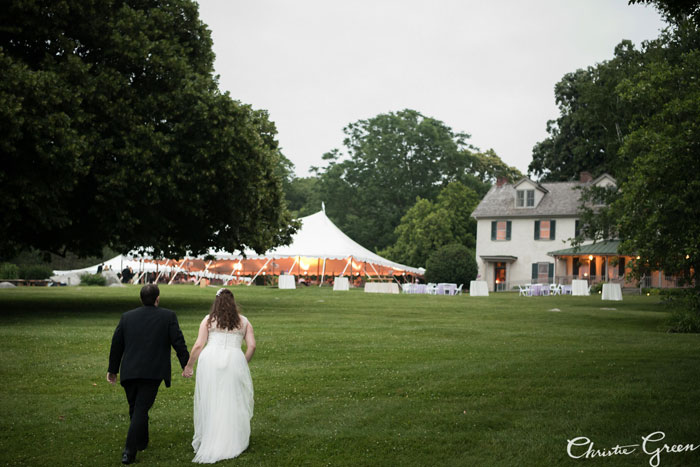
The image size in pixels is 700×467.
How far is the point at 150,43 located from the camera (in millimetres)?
22000

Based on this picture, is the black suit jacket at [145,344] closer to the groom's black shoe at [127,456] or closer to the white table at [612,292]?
the groom's black shoe at [127,456]

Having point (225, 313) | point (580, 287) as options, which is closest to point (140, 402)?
point (225, 313)

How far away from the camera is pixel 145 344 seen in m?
6.84

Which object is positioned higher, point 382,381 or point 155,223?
point 155,223

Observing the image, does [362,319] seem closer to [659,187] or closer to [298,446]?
[659,187]

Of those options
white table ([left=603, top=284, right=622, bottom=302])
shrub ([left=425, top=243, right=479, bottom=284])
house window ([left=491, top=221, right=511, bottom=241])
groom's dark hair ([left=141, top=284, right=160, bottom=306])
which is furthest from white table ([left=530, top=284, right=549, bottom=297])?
groom's dark hair ([left=141, top=284, right=160, bottom=306])

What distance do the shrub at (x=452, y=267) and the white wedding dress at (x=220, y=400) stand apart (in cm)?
4322

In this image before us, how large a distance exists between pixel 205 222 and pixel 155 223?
8.91ft

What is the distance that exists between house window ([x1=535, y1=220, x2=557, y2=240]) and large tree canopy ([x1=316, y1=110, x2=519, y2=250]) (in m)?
19.0

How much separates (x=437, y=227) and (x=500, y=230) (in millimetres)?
5486

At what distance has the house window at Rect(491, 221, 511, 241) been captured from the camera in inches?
2275

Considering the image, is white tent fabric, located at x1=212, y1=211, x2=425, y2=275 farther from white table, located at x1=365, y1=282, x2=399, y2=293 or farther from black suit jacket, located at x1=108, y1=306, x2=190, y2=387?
black suit jacket, located at x1=108, y1=306, x2=190, y2=387

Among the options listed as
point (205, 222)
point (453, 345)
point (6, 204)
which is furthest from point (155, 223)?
point (453, 345)

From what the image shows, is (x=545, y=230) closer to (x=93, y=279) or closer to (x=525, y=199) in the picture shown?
(x=525, y=199)
